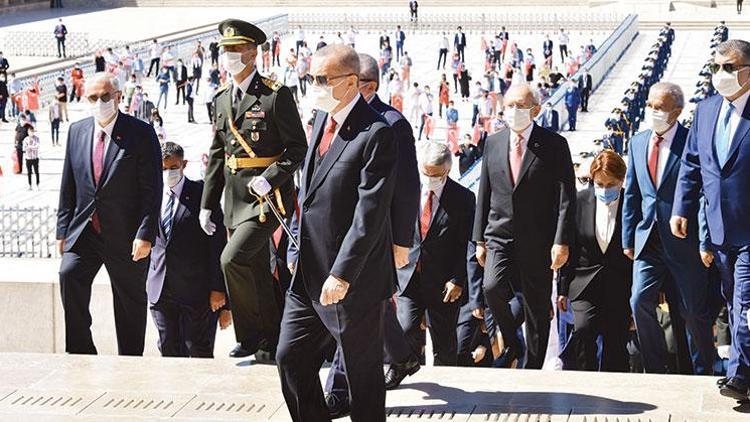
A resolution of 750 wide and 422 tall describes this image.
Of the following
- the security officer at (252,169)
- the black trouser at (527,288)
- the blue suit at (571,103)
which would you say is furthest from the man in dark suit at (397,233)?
the blue suit at (571,103)

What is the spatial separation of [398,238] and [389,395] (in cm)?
116

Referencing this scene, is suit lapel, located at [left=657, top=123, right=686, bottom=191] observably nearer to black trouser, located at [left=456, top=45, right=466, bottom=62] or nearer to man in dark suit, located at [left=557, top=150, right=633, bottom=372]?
man in dark suit, located at [left=557, top=150, right=633, bottom=372]

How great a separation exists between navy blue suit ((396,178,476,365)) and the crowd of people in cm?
1

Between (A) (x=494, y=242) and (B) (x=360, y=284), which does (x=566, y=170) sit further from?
(B) (x=360, y=284)

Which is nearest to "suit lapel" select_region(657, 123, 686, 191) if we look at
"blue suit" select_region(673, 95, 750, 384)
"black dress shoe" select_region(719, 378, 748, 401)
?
"blue suit" select_region(673, 95, 750, 384)

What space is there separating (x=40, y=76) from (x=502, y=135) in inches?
1259

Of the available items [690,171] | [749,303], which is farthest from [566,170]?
[749,303]

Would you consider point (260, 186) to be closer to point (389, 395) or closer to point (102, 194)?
point (389, 395)

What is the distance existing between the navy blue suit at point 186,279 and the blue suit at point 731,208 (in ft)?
9.50

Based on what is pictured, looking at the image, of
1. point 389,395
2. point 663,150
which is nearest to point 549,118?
point 663,150

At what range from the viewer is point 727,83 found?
22.2 ft

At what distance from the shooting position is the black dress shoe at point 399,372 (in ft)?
22.8

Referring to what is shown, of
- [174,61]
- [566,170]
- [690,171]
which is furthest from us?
[174,61]

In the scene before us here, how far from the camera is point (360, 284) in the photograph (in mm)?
5941
